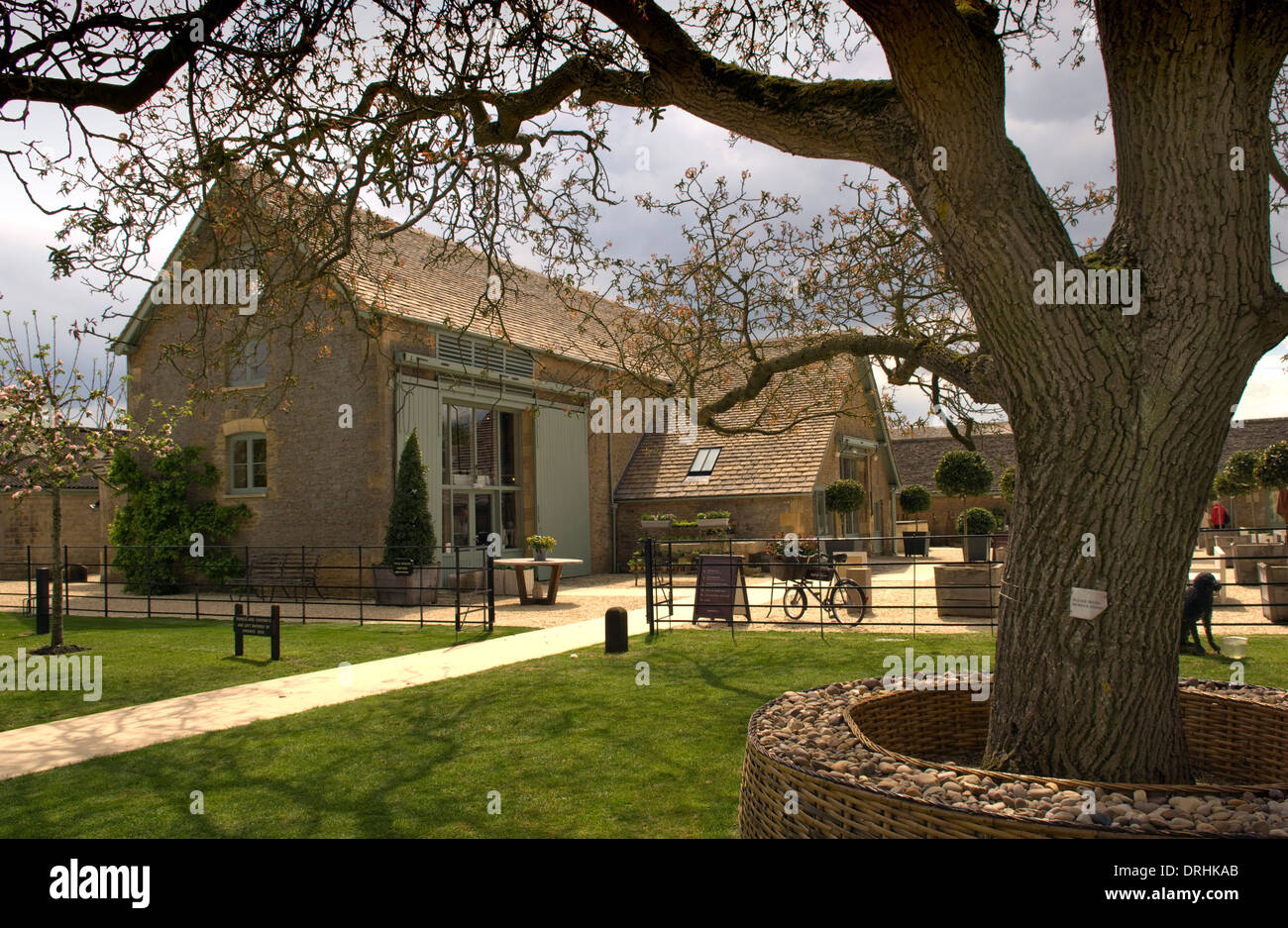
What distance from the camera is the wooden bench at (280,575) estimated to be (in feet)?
56.6

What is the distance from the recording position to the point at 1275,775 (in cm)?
443

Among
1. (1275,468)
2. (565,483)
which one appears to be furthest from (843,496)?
(1275,468)

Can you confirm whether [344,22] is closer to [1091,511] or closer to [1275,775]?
[1091,511]

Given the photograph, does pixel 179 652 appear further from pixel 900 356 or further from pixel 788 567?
→ pixel 900 356

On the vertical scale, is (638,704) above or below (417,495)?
below

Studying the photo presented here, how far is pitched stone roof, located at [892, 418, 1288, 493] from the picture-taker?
35906 mm

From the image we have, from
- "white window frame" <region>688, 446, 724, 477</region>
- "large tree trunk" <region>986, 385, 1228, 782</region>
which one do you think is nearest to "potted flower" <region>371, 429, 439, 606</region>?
"white window frame" <region>688, 446, 724, 477</region>

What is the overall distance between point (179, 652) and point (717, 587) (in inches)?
271

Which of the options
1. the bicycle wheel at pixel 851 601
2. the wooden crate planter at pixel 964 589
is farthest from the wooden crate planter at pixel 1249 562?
the bicycle wheel at pixel 851 601

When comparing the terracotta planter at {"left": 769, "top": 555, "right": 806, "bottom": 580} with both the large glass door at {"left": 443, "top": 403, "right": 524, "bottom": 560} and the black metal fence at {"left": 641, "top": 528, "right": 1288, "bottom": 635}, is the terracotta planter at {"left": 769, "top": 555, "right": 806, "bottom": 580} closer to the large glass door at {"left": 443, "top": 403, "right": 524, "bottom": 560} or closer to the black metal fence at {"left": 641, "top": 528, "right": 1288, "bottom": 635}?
the black metal fence at {"left": 641, "top": 528, "right": 1288, "bottom": 635}

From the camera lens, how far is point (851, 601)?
13.8 meters

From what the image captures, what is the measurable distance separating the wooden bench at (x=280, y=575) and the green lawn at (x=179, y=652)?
9.22ft

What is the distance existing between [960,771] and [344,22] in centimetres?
→ 593
